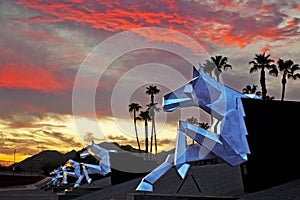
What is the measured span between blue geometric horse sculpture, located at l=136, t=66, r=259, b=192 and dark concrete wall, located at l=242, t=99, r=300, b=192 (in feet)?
7.13

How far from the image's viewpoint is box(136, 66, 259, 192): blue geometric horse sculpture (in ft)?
36.0

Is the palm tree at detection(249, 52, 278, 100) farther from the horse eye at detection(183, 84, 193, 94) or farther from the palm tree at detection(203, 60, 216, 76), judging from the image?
the horse eye at detection(183, 84, 193, 94)

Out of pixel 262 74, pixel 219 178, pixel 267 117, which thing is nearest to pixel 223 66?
pixel 262 74

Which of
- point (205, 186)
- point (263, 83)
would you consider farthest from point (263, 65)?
point (205, 186)

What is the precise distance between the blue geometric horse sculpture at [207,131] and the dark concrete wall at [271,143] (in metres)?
2.17

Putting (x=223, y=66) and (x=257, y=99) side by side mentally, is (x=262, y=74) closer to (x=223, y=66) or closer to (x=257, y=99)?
(x=223, y=66)

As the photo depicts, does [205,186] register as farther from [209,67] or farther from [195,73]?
[209,67]

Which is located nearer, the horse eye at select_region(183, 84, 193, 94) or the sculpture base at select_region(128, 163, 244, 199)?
the horse eye at select_region(183, 84, 193, 94)

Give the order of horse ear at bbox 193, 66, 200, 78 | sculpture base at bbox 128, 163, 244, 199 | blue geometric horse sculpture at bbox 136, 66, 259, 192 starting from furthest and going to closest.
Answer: sculpture base at bbox 128, 163, 244, 199 < horse ear at bbox 193, 66, 200, 78 < blue geometric horse sculpture at bbox 136, 66, 259, 192

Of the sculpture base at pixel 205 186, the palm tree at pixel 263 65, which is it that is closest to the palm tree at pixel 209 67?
the palm tree at pixel 263 65

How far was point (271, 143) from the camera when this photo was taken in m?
13.8

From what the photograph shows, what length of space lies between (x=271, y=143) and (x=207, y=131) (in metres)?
3.55

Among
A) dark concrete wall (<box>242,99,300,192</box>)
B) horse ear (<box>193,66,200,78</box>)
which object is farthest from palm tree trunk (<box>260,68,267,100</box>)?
horse ear (<box>193,66,200,78</box>)

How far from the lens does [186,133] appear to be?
11.2 m
